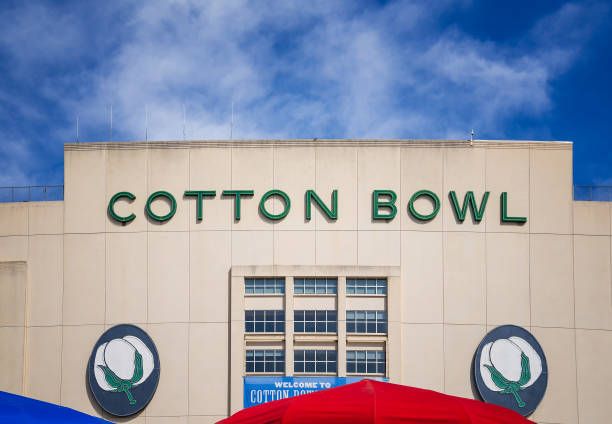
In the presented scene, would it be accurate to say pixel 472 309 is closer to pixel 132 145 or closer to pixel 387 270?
pixel 387 270

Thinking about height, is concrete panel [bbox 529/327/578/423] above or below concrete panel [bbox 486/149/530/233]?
below

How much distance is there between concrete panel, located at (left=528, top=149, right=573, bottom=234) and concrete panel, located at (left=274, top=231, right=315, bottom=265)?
358 inches

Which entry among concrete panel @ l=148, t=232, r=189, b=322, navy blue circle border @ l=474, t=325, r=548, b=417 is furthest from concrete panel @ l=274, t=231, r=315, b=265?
navy blue circle border @ l=474, t=325, r=548, b=417

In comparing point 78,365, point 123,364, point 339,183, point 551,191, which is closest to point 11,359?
point 78,365

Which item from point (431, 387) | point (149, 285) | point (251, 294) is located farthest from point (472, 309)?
point (149, 285)

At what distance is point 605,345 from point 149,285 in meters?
18.4

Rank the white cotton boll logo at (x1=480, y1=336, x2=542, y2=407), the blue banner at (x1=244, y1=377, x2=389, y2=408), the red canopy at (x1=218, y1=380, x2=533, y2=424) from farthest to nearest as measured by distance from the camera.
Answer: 1. the white cotton boll logo at (x1=480, y1=336, x2=542, y2=407)
2. the blue banner at (x1=244, y1=377, x2=389, y2=408)
3. the red canopy at (x1=218, y1=380, x2=533, y2=424)

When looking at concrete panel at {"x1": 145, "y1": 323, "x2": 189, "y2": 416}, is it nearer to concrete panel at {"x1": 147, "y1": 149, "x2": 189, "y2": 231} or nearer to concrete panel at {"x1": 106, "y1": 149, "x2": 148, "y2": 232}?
concrete panel at {"x1": 147, "y1": 149, "x2": 189, "y2": 231}

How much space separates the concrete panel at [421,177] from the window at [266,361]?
7388 mm

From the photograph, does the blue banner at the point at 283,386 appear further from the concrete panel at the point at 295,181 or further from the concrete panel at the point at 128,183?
the concrete panel at the point at 128,183

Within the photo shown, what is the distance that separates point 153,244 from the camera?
902 inches

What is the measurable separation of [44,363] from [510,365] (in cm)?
1865

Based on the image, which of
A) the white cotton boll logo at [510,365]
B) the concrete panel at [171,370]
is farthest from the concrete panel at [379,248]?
the concrete panel at [171,370]

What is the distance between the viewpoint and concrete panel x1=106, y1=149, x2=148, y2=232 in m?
23.2
